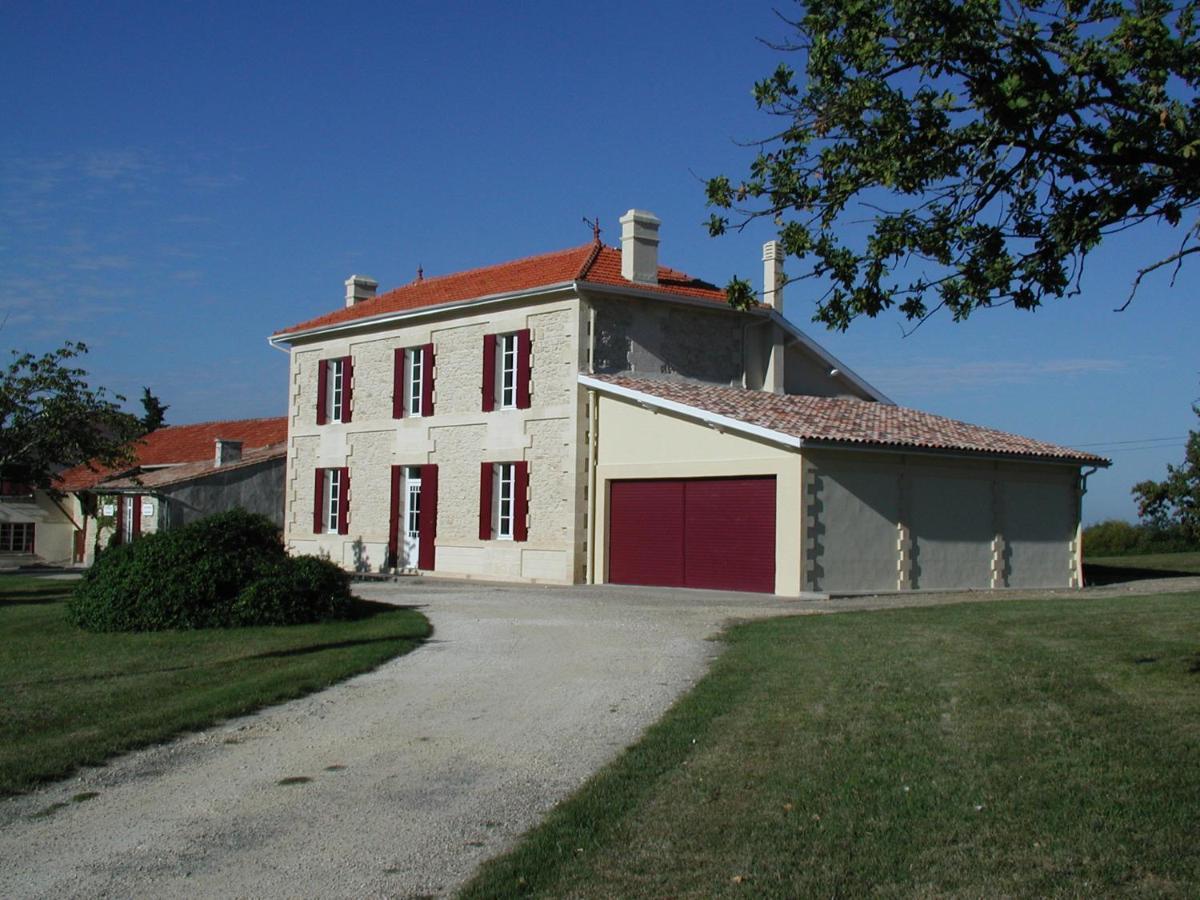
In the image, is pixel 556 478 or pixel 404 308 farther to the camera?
pixel 404 308

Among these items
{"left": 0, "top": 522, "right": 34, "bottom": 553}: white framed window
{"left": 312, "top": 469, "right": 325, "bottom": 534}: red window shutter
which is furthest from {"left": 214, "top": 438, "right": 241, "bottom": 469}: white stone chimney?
{"left": 0, "top": 522, "right": 34, "bottom": 553}: white framed window

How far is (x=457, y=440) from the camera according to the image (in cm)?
2697

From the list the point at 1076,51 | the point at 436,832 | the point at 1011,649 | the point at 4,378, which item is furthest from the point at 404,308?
the point at 436,832

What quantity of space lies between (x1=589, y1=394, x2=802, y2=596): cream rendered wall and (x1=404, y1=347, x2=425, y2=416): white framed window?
5922 millimetres

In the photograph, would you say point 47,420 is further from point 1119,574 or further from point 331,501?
point 1119,574

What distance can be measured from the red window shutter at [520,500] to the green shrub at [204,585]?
29.2 ft

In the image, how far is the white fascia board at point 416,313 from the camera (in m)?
24.6

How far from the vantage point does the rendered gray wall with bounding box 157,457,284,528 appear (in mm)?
34031

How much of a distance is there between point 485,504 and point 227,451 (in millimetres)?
13699

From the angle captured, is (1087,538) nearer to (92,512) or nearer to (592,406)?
(592,406)

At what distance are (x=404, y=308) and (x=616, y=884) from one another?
24268 millimetres

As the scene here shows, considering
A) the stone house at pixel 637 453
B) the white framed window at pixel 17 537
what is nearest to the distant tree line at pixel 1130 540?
the stone house at pixel 637 453

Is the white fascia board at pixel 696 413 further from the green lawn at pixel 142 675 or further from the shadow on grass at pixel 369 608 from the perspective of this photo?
A: the green lawn at pixel 142 675

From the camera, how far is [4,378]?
76.7ft
